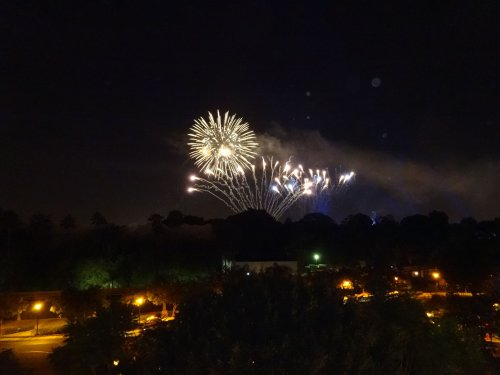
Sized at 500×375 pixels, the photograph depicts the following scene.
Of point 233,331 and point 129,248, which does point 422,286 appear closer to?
point 129,248

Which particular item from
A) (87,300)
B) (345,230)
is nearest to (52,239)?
(87,300)

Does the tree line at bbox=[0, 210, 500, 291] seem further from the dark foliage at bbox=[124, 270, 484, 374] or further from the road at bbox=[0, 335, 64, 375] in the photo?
the dark foliage at bbox=[124, 270, 484, 374]

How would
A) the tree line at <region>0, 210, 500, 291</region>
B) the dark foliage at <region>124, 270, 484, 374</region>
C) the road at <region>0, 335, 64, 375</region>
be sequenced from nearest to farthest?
the dark foliage at <region>124, 270, 484, 374</region>, the road at <region>0, 335, 64, 375</region>, the tree line at <region>0, 210, 500, 291</region>

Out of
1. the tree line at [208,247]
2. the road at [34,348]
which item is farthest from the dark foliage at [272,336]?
the tree line at [208,247]

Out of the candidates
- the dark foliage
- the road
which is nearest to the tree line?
the road

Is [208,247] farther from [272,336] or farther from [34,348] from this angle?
[272,336]

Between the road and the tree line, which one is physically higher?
the tree line

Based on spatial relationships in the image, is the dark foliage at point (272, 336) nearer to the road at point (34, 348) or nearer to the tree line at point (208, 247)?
the road at point (34, 348)

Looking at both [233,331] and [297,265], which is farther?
[297,265]
